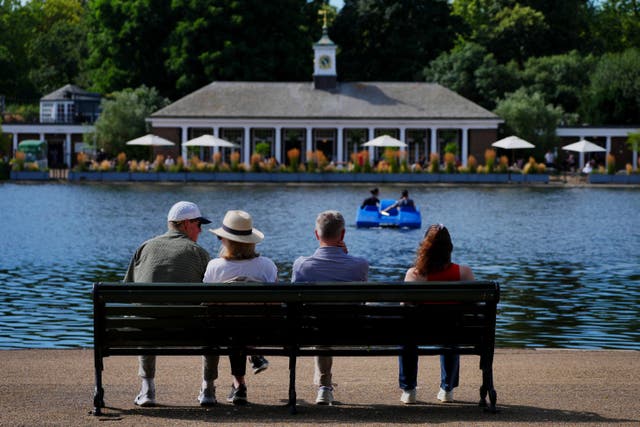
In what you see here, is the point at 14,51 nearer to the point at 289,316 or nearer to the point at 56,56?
the point at 56,56

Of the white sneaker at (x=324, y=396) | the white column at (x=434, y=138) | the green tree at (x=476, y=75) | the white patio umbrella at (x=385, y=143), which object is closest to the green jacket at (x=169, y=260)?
the white sneaker at (x=324, y=396)

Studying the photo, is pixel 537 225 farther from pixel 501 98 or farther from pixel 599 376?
pixel 501 98

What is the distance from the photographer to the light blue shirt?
29.9ft

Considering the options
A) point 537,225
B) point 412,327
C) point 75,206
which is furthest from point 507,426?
point 75,206

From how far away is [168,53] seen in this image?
8894cm

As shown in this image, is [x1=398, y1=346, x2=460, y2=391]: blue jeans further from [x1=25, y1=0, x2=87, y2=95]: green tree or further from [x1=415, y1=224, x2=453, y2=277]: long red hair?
[x1=25, y1=0, x2=87, y2=95]: green tree

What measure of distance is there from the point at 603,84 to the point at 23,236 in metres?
61.8

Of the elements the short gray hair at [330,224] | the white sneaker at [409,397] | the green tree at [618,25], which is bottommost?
the white sneaker at [409,397]

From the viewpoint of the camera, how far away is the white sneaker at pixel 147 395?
28.5 feet

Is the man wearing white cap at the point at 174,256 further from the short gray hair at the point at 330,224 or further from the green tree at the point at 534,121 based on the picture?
the green tree at the point at 534,121

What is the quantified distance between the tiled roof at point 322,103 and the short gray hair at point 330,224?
71.9 m

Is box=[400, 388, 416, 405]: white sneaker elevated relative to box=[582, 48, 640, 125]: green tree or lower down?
lower down

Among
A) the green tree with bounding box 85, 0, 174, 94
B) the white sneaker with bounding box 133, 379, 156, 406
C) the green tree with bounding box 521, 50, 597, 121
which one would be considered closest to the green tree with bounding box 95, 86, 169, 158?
the green tree with bounding box 85, 0, 174, 94

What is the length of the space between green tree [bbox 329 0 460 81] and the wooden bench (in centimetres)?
8775
